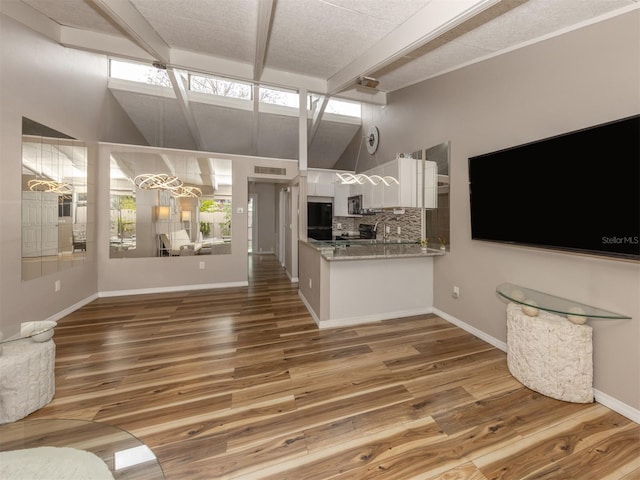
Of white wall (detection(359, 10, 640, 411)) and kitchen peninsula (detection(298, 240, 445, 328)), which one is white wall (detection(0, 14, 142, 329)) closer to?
kitchen peninsula (detection(298, 240, 445, 328))

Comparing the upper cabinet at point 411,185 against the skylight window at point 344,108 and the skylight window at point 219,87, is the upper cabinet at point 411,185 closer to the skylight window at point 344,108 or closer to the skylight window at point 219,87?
the skylight window at point 344,108

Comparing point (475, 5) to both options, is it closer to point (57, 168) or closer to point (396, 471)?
point (396, 471)

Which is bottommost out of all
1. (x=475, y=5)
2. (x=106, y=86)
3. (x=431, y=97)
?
(x=475, y=5)

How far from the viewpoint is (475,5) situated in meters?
1.90

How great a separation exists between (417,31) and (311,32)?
114cm

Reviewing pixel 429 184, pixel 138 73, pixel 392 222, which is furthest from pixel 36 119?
pixel 392 222

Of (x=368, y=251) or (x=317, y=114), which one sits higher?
(x=317, y=114)

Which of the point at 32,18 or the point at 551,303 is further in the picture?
the point at 32,18

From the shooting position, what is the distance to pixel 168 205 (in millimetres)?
4672

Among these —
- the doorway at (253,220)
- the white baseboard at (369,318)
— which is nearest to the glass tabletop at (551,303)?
the white baseboard at (369,318)

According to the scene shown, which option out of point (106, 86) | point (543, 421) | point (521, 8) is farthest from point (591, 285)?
point (106, 86)

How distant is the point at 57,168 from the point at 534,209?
5.39 meters

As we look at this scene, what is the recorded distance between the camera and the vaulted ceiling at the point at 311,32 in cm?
217

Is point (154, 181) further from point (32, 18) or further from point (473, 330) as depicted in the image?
point (473, 330)
